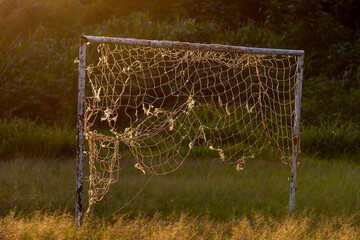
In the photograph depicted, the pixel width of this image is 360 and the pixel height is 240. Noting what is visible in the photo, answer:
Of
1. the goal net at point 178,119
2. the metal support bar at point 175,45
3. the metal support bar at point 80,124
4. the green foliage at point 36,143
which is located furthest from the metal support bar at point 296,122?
the green foliage at point 36,143

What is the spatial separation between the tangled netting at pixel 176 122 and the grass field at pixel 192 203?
0.84 ft

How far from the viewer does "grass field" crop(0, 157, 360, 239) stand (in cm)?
414

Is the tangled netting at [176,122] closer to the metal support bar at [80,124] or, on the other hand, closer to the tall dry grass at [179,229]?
the metal support bar at [80,124]

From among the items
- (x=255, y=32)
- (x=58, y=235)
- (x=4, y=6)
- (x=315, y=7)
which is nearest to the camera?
(x=58, y=235)

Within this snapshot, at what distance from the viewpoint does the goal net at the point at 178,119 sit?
439 cm

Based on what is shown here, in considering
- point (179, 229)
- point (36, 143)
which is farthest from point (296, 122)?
point (36, 143)

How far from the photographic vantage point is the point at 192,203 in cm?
523

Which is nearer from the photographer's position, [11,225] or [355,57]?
[11,225]

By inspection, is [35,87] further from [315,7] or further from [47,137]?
[315,7]

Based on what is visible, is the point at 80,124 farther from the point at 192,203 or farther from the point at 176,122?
the point at 176,122

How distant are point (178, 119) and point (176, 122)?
3.86 ft

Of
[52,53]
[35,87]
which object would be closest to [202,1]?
[52,53]

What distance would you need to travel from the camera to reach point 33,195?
16.9 feet

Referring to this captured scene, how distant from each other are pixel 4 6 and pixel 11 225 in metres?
8.55
